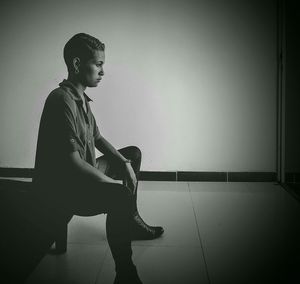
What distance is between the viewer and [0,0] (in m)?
3.59

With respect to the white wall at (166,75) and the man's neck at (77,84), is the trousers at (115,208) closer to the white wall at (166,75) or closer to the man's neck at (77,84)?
→ the man's neck at (77,84)

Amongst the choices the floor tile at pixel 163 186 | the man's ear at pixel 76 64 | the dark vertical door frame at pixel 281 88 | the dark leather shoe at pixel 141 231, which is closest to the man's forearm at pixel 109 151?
the dark leather shoe at pixel 141 231

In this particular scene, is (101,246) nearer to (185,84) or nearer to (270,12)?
(185,84)

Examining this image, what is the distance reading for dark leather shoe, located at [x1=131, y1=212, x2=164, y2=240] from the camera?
191 cm

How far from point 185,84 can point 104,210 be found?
2349mm

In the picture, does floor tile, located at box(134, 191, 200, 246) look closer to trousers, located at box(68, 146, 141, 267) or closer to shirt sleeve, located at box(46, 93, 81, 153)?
trousers, located at box(68, 146, 141, 267)

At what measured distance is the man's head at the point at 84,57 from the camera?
158 centimetres

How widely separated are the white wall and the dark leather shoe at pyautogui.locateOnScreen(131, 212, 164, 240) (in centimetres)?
164

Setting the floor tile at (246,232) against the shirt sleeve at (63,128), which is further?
the floor tile at (246,232)

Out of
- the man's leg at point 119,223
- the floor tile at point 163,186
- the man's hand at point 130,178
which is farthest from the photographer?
the floor tile at point 163,186

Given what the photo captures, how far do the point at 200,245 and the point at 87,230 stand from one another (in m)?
0.69

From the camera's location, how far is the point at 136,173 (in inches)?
76.9

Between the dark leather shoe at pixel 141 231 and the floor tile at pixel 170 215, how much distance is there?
0.11ft

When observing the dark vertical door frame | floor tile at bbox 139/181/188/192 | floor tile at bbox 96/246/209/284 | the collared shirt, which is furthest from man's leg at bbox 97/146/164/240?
the dark vertical door frame
